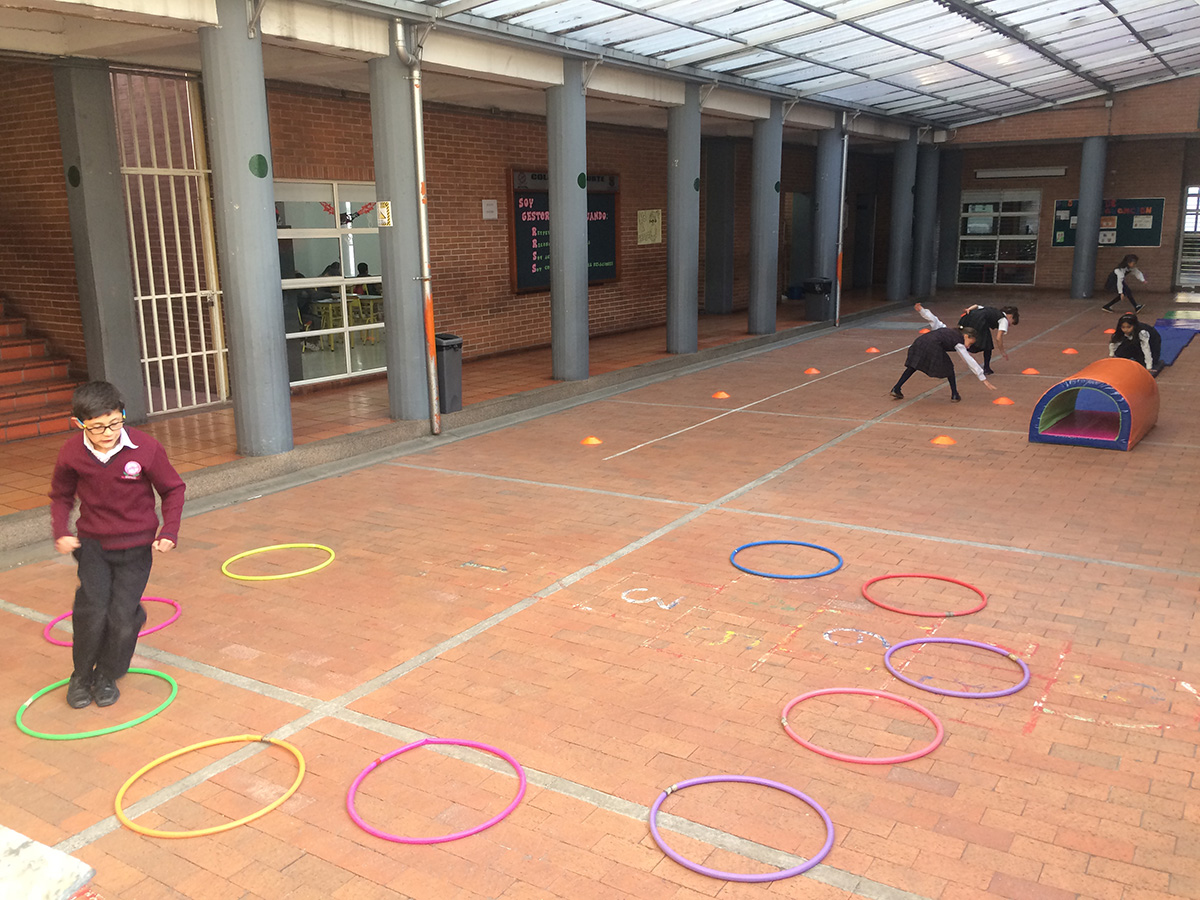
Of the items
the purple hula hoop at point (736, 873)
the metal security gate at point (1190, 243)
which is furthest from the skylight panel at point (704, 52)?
the metal security gate at point (1190, 243)

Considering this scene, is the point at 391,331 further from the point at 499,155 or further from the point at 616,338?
the point at 616,338

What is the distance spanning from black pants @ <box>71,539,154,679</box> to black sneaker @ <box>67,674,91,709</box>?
5 centimetres

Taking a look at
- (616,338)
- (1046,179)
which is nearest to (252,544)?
(616,338)

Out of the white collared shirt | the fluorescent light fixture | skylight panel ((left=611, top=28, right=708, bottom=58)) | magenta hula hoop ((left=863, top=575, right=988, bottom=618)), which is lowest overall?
magenta hula hoop ((left=863, top=575, right=988, bottom=618))

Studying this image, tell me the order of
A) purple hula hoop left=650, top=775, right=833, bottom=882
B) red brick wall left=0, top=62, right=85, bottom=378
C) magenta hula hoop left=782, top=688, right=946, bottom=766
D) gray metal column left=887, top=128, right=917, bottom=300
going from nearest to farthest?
purple hula hoop left=650, top=775, right=833, bottom=882 < magenta hula hoop left=782, top=688, right=946, bottom=766 < red brick wall left=0, top=62, right=85, bottom=378 < gray metal column left=887, top=128, right=917, bottom=300

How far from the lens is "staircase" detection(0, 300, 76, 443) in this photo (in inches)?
411

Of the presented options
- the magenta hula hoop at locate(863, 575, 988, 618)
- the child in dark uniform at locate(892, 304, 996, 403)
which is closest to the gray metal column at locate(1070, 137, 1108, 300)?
the child in dark uniform at locate(892, 304, 996, 403)

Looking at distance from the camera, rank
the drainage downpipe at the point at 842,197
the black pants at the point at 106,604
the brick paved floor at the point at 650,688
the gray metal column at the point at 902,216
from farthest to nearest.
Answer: the gray metal column at the point at 902,216 < the drainage downpipe at the point at 842,197 < the black pants at the point at 106,604 < the brick paved floor at the point at 650,688

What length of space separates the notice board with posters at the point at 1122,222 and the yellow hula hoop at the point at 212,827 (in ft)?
99.3

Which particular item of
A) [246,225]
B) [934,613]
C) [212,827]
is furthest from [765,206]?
[212,827]

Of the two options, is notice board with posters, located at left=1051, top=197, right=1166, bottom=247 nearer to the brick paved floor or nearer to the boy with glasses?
the brick paved floor

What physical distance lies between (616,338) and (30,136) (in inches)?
440

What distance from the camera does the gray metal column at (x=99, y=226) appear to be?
10508 millimetres

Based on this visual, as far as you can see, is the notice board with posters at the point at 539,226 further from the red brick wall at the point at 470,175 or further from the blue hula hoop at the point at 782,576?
the blue hula hoop at the point at 782,576
